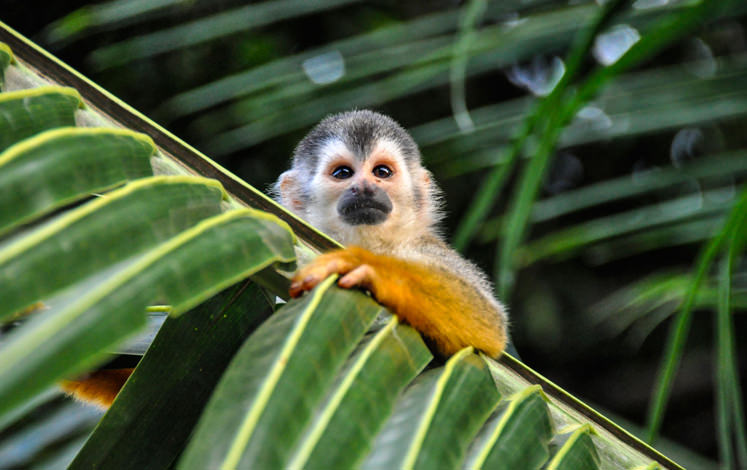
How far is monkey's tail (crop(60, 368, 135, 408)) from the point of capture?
1.81 metres

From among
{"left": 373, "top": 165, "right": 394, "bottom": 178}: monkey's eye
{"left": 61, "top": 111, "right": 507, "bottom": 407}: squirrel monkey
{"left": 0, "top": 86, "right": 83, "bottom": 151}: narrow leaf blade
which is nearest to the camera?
{"left": 0, "top": 86, "right": 83, "bottom": 151}: narrow leaf blade

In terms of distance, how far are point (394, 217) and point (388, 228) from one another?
0.25 ft

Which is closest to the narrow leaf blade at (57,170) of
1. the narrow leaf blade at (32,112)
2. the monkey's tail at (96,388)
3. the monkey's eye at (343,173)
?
the narrow leaf blade at (32,112)

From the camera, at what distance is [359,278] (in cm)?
98

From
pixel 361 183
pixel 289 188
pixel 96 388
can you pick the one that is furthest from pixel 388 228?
pixel 96 388

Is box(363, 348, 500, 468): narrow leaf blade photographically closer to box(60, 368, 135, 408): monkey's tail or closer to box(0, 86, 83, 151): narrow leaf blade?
box(0, 86, 83, 151): narrow leaf blade

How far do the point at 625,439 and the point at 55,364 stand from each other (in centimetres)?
77

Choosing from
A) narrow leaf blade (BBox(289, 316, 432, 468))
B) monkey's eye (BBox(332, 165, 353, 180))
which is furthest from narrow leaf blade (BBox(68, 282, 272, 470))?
monkey's eye (BBox(332, 165, 353, 180))

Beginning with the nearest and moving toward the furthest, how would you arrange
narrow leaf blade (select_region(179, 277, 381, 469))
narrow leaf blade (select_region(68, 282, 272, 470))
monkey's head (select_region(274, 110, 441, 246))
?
narrow leaf blade (select_region(179, 277, 381, 469)) → narrow leaf blade (select_region(68, 282, 272, 470)) → monkey's head (select_region(274, 110, 441, 246))

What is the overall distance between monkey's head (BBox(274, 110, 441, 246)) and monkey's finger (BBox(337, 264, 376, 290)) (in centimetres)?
142

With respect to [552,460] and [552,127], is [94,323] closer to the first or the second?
[552,460]

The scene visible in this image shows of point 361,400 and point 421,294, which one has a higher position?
point 421,294

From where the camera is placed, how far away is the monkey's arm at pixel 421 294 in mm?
980

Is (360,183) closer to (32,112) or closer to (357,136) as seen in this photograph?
(357,136)
